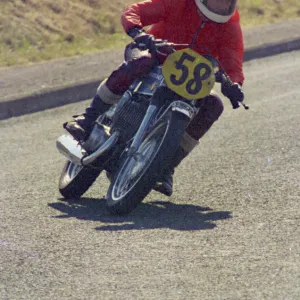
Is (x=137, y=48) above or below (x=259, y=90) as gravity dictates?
above

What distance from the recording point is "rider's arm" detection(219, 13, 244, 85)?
24.3 feet

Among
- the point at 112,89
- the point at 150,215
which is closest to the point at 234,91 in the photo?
the point at 112,89

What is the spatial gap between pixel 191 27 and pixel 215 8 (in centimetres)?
33

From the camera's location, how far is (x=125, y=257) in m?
5.47

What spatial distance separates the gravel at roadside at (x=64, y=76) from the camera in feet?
43.0

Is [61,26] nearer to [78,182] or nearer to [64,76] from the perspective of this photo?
[64,76]

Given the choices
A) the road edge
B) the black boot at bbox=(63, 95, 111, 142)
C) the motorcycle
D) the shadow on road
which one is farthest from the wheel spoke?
the road edge

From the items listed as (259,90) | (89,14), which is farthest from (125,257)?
(89,14)

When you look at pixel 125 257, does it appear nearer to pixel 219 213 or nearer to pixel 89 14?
pixel 219 213

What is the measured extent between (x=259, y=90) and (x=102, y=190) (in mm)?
5809

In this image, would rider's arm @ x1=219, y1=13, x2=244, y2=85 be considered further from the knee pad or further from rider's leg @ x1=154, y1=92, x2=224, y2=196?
the knee pad

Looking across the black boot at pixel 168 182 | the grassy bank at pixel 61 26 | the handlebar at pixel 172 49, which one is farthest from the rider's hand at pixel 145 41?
the grassy bank at pixel 61 26

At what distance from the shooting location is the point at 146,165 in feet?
21.2

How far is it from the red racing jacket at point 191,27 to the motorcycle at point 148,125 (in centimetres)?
14
